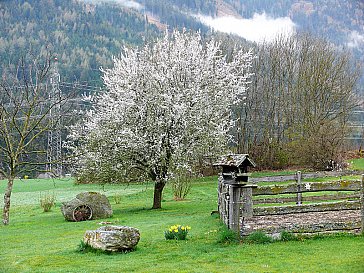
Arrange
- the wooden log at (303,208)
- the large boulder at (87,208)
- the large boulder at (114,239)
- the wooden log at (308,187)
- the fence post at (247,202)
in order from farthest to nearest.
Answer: the large boulder at (87,208) < the wooden log at (308,187) < the fence post at (247,202) < the wooden log at (303,208) < the large boulder at (114,239)

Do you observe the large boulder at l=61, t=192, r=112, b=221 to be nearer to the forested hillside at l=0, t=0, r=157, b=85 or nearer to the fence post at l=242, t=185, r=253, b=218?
the fence post at l=242, t=185, r=253, b=218

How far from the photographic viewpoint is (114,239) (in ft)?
36.6

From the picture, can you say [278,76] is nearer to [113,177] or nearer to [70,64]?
[113,177]

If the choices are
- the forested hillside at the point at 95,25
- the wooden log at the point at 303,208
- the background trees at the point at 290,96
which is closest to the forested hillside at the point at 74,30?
the forested hillside at the point at 95,25

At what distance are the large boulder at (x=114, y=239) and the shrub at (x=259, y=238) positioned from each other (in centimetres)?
271

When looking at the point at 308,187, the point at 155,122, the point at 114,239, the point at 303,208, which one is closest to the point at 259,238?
the point at 303,208

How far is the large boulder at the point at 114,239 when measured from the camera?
1112 cm

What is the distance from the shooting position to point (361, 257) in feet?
30.1

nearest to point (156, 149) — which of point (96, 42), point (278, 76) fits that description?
point (278, 76)

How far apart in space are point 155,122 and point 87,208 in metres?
5.08

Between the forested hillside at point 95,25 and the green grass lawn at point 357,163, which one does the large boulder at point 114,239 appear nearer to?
the green grass lawn at point 357,163

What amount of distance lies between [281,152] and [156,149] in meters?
28.6

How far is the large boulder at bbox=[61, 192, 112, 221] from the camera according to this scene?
810 inches

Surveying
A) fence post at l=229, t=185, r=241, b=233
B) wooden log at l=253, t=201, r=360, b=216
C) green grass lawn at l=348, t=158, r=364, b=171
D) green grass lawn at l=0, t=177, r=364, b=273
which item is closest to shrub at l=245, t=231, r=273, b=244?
green grass lawn at l=0, t=177, r=364, b=273
